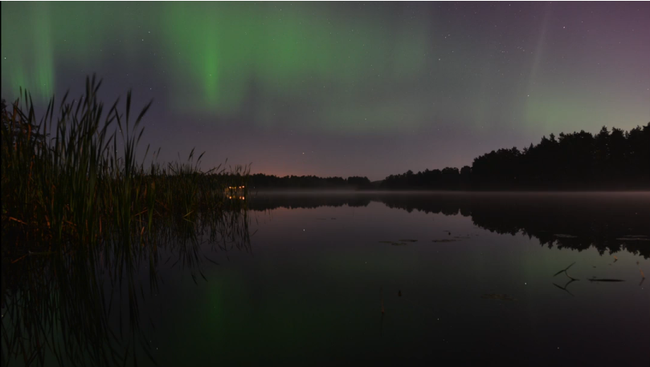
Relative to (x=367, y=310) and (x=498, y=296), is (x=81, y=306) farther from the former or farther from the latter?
(x=498, y=296)

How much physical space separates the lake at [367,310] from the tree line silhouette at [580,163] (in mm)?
52184

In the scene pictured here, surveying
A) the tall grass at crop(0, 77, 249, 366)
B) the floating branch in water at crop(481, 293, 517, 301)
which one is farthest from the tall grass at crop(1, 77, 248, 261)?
the floating branch in water at crop(481, 293, 517, 301)

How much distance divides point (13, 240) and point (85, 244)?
979 mm

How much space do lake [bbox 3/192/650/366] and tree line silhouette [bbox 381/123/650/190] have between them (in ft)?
171

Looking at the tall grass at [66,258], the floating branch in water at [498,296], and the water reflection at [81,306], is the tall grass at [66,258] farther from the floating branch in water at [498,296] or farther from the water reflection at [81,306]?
the floating branch in water at [498,296]

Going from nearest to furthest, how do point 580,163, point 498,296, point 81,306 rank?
1. point 81,306
2. point 498,296
3. point 580,163

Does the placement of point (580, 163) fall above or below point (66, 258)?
above

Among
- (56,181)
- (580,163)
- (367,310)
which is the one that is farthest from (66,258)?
(580,163)

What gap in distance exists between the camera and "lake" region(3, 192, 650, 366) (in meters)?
2.09

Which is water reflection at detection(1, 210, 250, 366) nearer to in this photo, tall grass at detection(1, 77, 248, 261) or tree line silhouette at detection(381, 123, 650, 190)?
tall grass at detection(1, 77, 248, 261)

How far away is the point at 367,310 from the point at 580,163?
56.9 metres

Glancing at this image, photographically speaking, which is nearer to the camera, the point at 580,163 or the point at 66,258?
the point at 66,258

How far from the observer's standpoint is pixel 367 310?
2783 millimetres

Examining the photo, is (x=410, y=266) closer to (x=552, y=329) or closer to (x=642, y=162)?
(x=552, y=329)
